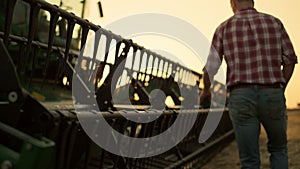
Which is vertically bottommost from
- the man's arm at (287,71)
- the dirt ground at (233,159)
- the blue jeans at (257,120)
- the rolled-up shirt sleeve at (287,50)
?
the dirt ground at (233,159)

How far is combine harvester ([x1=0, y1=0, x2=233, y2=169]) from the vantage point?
6.48ft

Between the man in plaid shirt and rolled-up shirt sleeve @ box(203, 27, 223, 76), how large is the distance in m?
0.07

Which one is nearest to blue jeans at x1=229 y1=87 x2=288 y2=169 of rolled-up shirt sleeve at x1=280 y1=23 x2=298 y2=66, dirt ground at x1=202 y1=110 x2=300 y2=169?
rolled-up shirt sleeve at x1=280 y1=23 x2=298 y2=66

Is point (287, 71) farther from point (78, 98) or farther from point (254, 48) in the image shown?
point (78, 98)

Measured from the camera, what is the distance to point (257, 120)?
3316mm

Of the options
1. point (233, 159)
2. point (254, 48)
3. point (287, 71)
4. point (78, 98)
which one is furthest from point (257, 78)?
point (233, 159)

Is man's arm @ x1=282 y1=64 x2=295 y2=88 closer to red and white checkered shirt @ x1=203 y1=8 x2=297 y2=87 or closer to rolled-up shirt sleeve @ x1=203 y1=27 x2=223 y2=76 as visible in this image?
red and white checkered shirt @ x1=203 y1=8 x2=297 y2=87

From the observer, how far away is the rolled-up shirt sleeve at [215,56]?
11.6 ft

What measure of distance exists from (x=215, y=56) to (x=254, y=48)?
1.21 feet

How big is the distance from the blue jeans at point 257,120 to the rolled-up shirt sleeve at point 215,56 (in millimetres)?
305

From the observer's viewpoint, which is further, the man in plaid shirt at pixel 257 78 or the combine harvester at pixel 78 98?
the man in plaid shirt at pixel 257 78

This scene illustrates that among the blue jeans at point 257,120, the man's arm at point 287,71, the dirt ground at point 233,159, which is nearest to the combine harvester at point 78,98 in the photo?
the dirt ground at point 233,159

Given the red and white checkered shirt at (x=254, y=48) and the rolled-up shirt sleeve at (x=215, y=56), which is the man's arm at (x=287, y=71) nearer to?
the red and white checkered shirt at (x=254, y=48)

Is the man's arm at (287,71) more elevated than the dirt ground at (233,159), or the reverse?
the man's arm at (287,71)
